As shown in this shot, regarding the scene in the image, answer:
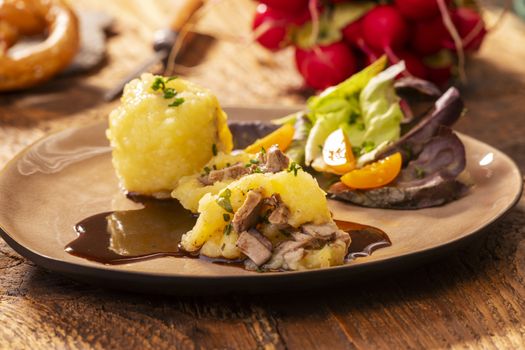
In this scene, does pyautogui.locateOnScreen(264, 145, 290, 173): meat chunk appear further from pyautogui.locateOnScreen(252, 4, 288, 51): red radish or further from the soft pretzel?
the soft pretzel

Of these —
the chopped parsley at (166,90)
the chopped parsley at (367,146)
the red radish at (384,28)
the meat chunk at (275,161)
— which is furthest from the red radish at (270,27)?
the meat chunk at (275,161)

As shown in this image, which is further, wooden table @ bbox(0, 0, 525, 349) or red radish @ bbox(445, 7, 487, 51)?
red radish @ bbox(445, 7, 487, 51)

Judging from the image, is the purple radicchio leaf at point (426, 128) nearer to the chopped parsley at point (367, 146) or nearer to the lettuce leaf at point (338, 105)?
the chopped parsley at point (367, 146)

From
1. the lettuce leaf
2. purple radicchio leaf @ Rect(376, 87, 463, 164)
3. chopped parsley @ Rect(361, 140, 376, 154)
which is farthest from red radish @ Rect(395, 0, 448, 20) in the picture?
chopped parsley @ Rect(361, 140, 376, 154)

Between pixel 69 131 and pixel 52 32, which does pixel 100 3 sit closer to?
pixel 52 32

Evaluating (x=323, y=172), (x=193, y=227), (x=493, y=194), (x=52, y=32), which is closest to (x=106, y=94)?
(x=52, y=32)

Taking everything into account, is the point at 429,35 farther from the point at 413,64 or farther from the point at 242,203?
the point at 242,203

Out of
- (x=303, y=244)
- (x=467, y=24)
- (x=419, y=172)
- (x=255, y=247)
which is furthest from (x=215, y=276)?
(x=467, y=24)
